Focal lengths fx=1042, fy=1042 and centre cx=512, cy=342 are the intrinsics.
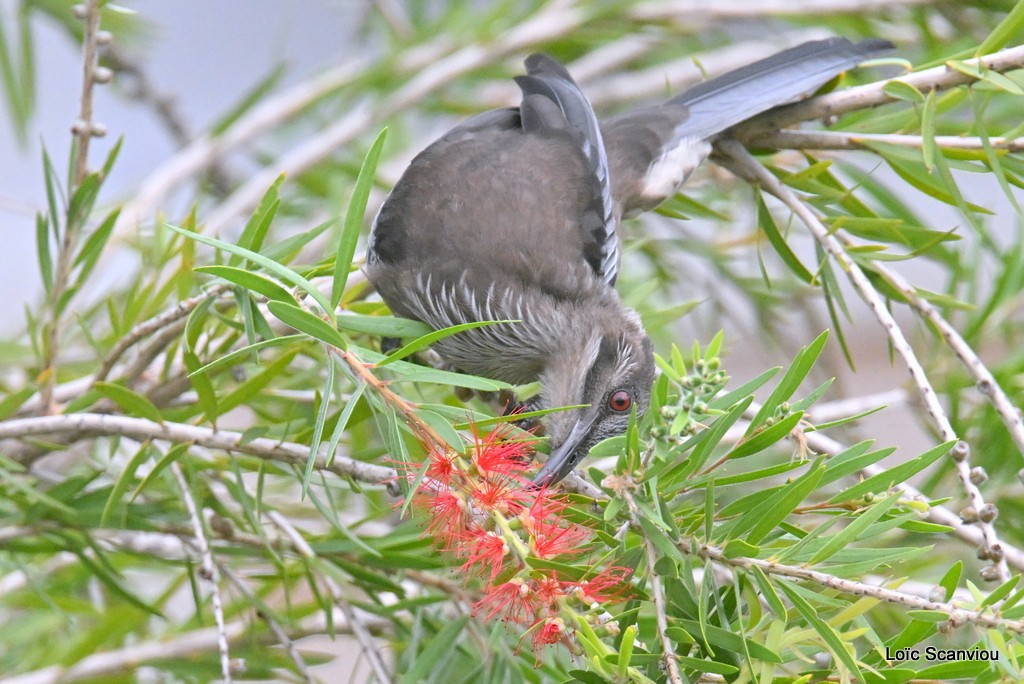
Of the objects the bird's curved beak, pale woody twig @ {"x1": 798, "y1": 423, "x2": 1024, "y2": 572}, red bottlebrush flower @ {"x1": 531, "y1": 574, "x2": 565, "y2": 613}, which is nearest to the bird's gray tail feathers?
the bird's curved beak

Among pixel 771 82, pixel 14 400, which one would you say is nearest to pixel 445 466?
pixel 14 400

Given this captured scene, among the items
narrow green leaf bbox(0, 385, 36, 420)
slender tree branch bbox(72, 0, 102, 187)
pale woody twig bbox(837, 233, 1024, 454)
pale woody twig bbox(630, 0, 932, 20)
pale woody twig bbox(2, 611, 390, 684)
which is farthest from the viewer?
pale woody twig bbox(630, 0, 932, 20)

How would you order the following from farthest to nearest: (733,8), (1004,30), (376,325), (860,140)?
(733,8), (860,140), (1004,30), (376,325)

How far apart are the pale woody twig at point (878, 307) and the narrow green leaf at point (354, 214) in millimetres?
662

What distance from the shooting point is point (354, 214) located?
3.64 ft

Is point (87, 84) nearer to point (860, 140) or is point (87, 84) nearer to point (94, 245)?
point (94, 245)

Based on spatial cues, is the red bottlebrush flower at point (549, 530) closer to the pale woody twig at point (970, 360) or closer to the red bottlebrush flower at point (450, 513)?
the red bottlebrush flower at point (450, 513)

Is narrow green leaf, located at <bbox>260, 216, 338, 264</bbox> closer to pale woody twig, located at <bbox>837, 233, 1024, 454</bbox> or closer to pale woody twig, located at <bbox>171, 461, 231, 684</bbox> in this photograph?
pale woody twig, located at <bbox>171, 461, 231, 684</bbox>

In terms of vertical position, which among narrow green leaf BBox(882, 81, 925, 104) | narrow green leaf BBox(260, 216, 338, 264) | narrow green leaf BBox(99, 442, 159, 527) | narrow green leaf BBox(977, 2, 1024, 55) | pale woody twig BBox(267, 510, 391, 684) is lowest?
pale woody twig BBox(267, 510, 391, 684)

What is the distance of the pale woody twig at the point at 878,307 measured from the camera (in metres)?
1.14

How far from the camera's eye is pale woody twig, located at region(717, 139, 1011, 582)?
1136 millimetres

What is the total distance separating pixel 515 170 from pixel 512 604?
4.31ft

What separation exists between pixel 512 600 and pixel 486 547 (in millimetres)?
55

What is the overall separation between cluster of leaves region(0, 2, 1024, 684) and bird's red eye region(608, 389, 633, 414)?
0.18 meters
